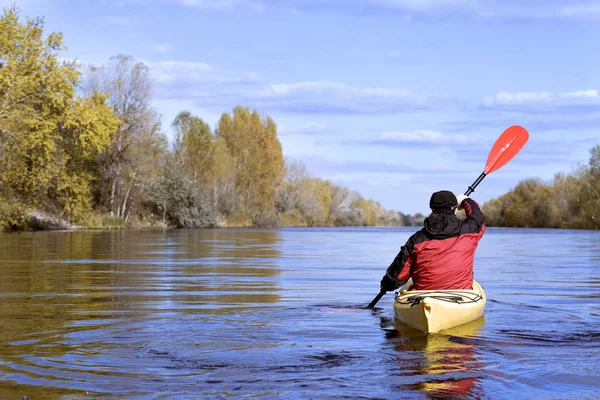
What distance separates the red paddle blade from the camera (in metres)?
11.5

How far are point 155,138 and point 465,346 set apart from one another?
151 ft

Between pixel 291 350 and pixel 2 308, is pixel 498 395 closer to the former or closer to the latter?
pixel 291 350

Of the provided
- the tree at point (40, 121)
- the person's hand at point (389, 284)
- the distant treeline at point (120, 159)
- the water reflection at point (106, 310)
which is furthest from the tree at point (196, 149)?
the person's hand at point (389, 284)

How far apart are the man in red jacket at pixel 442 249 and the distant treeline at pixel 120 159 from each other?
2745cm

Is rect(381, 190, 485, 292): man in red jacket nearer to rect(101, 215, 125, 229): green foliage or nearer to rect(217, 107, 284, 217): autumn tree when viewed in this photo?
rect(101, 215, 125, 229): green foliage

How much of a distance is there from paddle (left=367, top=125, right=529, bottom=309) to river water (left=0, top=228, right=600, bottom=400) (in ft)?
6.42

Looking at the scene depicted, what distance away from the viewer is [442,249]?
7910 millimetres

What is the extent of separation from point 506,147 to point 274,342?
5988 millimetres

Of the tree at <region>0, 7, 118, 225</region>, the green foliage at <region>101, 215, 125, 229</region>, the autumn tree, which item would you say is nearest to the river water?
the tree at <region>0, 7, 118, 225</region>

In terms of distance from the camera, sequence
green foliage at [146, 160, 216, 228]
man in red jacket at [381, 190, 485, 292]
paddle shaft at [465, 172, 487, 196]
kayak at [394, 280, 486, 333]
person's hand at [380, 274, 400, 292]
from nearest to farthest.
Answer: kayak at [394, 280, 486, 333] → man in red jacket at [381, 190, 485, 292] → person's hand at [380, 274, 400, 292] → paddle shaft at [465, 172, 487, 196] → green foliage at [146, 160, 216, 228]

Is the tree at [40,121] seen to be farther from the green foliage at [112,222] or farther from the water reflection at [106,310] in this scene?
the water reflection at [106,310]

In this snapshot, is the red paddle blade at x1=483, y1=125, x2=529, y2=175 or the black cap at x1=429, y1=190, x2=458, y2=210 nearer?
the black cap at x1=429, y1=190, x2=458, y2=210

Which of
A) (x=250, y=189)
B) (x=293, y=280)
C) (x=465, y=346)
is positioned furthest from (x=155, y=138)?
(x=465, y=346)

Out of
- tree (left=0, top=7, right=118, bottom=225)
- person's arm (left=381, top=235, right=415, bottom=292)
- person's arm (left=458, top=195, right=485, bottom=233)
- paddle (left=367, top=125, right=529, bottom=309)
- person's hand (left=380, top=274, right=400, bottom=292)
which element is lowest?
person's hand (left=380, top=274, right=400, bottom=292)
